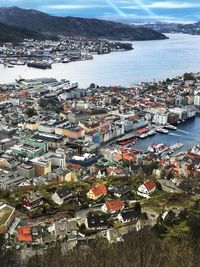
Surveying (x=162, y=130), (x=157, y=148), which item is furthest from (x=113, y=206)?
(x=162, y=130)

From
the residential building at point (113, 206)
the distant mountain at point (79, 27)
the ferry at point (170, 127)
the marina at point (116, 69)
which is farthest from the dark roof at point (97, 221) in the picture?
the distant mountain at point (79, 27)

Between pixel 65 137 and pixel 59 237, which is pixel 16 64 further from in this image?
pixel 59 237

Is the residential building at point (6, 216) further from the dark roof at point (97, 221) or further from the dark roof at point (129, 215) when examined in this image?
the dark roof at point (129, 215)

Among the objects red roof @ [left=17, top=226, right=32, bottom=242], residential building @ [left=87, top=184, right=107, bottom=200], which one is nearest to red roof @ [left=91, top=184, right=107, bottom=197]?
residential building @ [left=87, top=184, right=107, bottom=200]

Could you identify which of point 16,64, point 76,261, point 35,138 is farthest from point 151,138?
point 16,64

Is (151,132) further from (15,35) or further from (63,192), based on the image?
(15,35)
